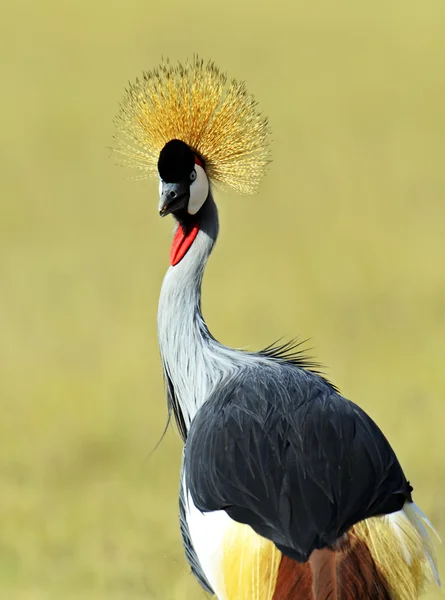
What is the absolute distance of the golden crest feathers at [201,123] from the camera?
3545mm

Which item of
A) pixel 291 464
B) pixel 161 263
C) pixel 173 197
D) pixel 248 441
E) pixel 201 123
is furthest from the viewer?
pixel 161 263

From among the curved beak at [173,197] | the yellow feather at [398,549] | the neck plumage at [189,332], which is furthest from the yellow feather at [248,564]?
the curved beak at [173,197]

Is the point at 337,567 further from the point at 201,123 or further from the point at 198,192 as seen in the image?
the point at 201,123

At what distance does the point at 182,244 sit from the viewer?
133 inches

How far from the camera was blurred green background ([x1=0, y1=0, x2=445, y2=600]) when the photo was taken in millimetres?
4508

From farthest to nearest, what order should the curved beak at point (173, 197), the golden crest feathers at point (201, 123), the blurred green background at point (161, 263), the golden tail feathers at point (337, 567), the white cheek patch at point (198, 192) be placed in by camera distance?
the blurred green background at point (161, 263)
the golden crest feathers at point (201, 123)
the white cheek patch at point (198, 192)
the curved beak at point (173, 197)
the golden tail feathers at point (337, 567)

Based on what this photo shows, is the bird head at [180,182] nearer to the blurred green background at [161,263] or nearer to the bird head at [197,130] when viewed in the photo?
the bird head at [197,130]

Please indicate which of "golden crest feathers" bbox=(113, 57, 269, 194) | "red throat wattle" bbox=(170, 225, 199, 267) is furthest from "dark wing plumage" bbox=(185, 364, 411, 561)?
"golden crest feathers" bbox=(113, 57, 269, 194)

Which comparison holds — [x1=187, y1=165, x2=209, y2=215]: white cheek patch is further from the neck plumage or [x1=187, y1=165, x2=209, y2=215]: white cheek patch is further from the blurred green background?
the blurred green background

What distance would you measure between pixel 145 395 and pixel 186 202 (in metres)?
2.46

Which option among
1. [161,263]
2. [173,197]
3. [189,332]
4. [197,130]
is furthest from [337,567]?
[161,263]

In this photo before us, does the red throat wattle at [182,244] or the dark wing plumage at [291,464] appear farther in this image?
the red throat wattle at [182,244]

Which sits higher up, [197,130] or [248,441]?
[197,130]

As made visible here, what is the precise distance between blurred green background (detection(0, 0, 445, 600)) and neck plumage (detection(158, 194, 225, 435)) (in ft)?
2.23
